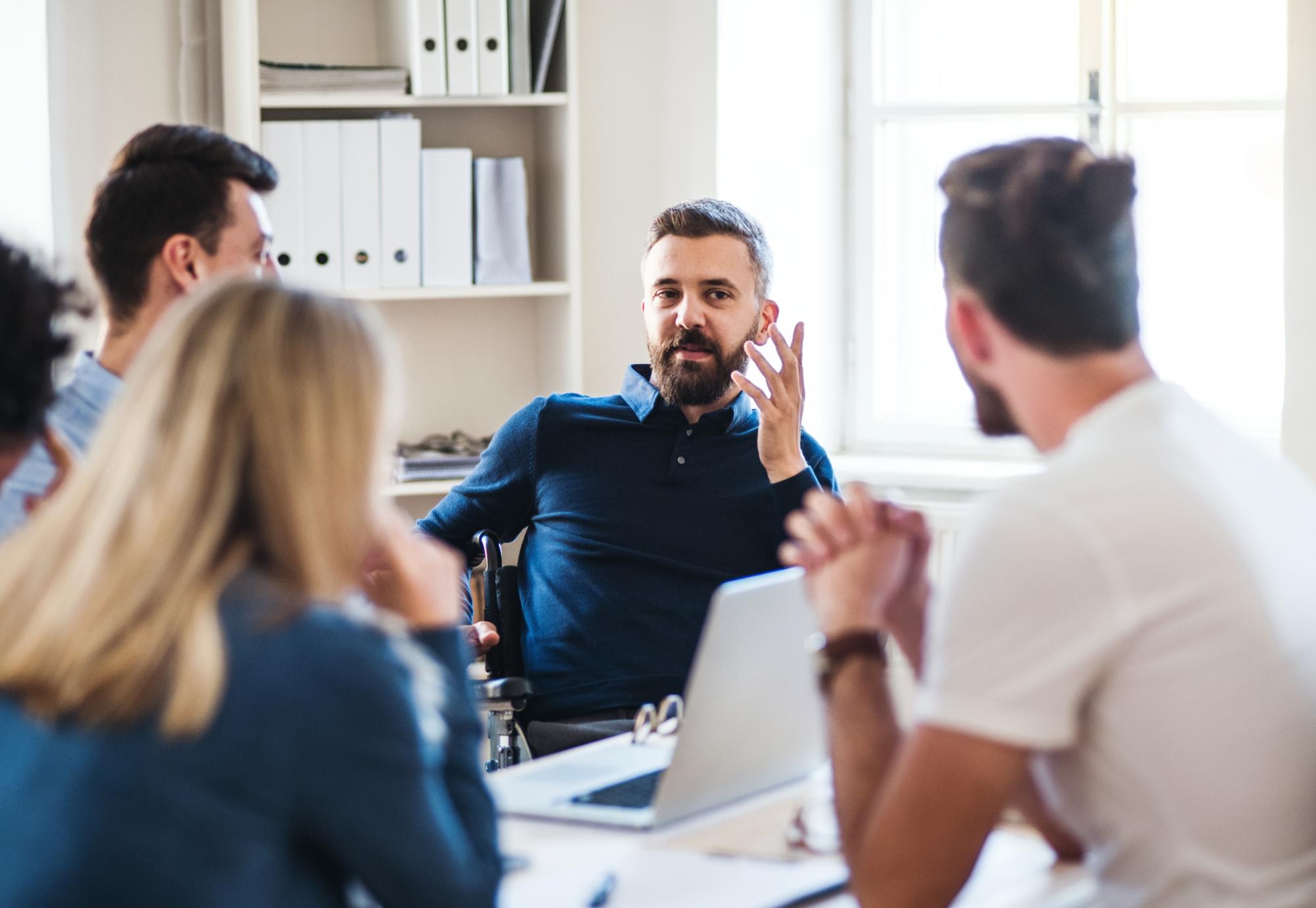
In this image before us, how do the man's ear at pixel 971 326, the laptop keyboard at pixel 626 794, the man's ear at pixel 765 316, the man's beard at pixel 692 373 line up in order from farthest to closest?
1. the man's ear at pixel 765 316
2. the man's beard at pixel 692 373
3. the laptop keyboard at pixel 626 794
4. the man's ear at pixel 971 326

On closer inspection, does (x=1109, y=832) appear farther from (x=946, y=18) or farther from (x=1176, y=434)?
(x=946, y=18)

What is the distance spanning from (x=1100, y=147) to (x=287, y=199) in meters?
1.89

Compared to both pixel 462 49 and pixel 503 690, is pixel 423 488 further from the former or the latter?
pixel 503 690

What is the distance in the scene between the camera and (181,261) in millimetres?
2023

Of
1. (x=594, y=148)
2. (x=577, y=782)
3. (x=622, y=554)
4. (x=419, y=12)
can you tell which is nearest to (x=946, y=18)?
(x=594, y=148)

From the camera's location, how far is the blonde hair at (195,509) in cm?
99

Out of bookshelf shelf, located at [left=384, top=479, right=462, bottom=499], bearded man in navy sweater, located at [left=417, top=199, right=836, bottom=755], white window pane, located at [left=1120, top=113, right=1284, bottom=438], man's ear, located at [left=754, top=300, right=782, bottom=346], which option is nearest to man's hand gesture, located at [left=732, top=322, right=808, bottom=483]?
bearded man in navy sweater, located at [left=417, top=199, right=836, bottom=755]

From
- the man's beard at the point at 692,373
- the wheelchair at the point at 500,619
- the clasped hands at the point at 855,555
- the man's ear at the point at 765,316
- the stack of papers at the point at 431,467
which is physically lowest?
the wheelchair at the point at 500,619

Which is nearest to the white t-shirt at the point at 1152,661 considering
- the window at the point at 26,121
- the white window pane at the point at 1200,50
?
the window at the point at 26,121

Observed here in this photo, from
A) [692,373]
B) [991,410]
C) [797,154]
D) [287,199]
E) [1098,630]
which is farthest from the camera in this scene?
[797,154]

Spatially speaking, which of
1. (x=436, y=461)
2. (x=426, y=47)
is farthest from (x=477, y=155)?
(x=436, y=461)

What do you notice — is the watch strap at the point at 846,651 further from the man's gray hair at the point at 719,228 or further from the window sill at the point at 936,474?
the window sill at the point at 936,474

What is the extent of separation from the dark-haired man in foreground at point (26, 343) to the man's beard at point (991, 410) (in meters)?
0.82

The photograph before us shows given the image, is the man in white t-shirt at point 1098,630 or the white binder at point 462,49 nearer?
the man in white t-shirt at point 1098,630
